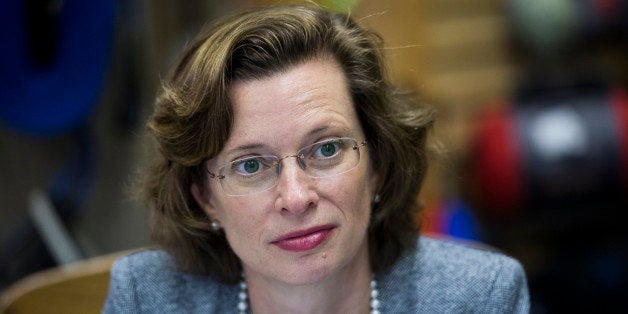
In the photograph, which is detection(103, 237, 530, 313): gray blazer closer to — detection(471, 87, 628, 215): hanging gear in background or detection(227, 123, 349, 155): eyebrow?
detection(227, 123, 349, 155): eyebrow

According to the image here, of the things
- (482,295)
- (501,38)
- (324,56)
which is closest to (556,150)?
(501,38)

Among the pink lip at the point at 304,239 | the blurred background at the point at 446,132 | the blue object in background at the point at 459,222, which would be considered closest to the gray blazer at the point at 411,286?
the pink lip at the point at 304,239

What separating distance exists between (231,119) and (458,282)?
0.57 m

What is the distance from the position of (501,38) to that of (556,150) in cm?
105

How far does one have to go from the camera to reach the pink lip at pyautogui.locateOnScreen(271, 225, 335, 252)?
5.02 ft

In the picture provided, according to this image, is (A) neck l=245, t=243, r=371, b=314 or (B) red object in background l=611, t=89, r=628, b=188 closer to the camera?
(A) neck l=245, t=243, r=371, b=314

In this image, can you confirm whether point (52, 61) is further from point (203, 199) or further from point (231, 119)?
point (231, 119)

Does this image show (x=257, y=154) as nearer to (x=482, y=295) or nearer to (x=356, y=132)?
(x=356, y=132)

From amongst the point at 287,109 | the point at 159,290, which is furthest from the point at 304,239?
the point at 159,290

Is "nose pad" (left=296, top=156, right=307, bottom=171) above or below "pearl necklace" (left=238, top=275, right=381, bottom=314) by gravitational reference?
above

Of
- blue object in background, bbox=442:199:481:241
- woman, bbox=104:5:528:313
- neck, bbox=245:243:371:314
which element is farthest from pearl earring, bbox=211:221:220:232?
blue object in background, bbox=442:199:481:241

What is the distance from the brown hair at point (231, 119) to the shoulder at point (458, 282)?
0.05 m

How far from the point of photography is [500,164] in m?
3.28

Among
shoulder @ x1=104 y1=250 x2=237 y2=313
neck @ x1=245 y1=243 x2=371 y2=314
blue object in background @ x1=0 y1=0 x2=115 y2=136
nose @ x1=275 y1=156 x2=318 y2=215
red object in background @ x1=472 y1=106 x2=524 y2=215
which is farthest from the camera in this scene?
red object in background @ x1=472 y1=106 x2=524 y2=215
